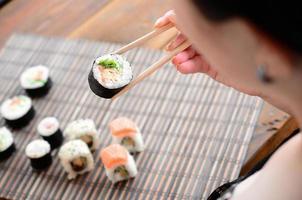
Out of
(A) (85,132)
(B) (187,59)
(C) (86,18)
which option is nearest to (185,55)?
(B) (187,59)

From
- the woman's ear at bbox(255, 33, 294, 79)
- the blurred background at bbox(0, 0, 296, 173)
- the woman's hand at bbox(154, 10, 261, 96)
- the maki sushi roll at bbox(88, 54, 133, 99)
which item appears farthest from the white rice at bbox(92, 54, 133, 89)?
the woman's ear at bbox(255, 33, 294, 79)

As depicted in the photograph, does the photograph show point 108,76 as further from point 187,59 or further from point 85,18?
point 85,18

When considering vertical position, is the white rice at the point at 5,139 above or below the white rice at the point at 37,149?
above

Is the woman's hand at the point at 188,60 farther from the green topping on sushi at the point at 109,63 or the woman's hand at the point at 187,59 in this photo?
the green topping on sushi at the point at 109,63

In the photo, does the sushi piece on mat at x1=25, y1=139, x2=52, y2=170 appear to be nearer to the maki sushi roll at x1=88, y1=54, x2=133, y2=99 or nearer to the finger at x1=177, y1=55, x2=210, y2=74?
the maki sushi roll at x1=88, y1=54, x2=133, y2=99

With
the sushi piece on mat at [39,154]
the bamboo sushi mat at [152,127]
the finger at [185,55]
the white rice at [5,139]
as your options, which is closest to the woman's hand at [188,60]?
the finger at [185,55]

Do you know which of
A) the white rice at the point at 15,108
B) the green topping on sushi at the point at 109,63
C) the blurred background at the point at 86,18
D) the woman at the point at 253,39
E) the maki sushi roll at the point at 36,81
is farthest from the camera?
the blurred background at the point at 86,18
